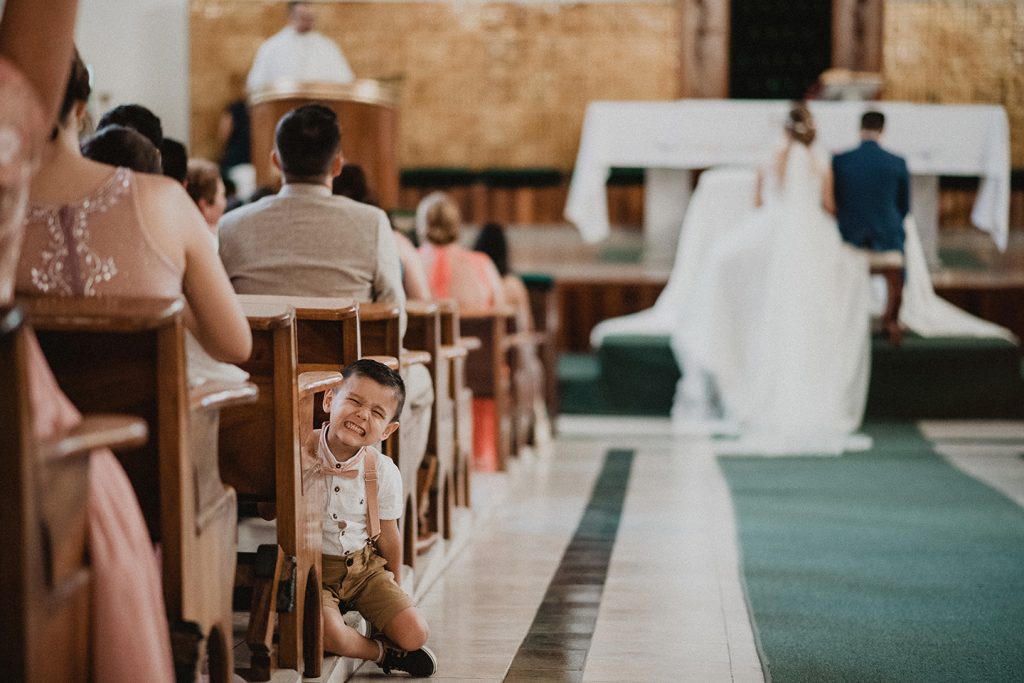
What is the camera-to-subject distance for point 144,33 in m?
11.1

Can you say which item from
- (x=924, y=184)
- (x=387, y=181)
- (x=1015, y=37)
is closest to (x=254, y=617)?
(x=387, y=181)

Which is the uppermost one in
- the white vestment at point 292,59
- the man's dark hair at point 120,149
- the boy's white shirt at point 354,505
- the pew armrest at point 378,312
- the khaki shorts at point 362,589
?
the white vestment at point 292,59

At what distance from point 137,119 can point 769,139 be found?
637cm

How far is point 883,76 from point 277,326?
372 inches

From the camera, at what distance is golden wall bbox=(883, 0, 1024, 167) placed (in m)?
11.1

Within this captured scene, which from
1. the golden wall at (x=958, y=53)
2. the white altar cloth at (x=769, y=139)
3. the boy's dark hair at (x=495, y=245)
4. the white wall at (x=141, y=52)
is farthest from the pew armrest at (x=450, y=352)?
the golden wall at (x=958, y=53)

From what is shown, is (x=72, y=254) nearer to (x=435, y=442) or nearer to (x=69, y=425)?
(x=69, y=425)

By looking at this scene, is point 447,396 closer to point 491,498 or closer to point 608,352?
point 491,498

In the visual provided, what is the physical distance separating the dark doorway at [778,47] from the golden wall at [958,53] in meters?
0.71

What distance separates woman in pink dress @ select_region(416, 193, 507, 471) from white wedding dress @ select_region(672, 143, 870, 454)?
1490 mm

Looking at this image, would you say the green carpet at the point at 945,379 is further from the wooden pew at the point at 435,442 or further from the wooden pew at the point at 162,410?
the wooden pew at the point at 162,410

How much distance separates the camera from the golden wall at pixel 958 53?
437 inches

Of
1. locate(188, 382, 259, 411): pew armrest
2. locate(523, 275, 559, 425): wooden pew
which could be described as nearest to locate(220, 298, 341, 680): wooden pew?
locate(188, 382, 259, 411): pew armrest

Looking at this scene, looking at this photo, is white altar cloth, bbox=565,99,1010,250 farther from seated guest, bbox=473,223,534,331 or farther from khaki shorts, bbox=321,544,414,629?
khaki shorts, bbox=321,544,414,629
